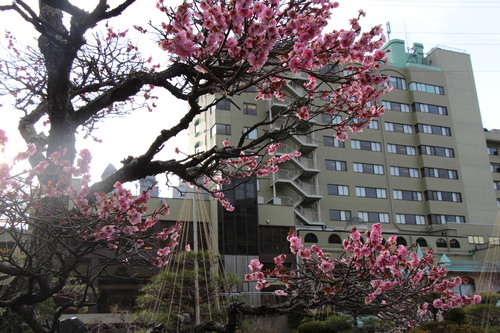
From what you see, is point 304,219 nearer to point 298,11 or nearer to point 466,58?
point 466,58

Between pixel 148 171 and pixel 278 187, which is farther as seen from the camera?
pixel 278 187

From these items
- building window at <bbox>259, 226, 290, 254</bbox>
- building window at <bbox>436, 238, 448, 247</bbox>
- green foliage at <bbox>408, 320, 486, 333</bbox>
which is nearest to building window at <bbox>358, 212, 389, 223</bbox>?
building window at <bbox>436, 238, 448, 247</bbox>

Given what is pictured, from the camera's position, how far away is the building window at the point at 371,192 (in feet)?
131

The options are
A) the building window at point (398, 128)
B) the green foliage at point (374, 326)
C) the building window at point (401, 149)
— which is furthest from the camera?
the building window at point (398, 128)

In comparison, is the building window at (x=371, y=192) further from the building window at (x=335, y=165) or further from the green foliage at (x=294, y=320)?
the green foliage at (x=294, y=320)

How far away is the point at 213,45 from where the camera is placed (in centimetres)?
484

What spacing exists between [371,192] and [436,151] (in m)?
8.92

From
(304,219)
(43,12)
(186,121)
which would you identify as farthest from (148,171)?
(304,219)

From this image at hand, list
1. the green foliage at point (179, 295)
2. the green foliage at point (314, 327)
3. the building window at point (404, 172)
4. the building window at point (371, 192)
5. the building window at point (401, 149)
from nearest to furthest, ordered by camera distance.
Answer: the green foliage at point (179, 295) → the green foliage at point (314, 327) → the building window at point (371, 192) → the building window at point (404, 172) → the building window at point (401, 149)

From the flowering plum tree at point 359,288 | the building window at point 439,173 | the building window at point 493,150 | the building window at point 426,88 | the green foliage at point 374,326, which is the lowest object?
the green foliage at point 374,326

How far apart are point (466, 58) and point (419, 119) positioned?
10.3 metres

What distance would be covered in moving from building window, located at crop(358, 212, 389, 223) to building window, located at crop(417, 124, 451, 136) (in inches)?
384

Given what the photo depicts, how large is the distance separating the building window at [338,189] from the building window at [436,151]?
30.9ft

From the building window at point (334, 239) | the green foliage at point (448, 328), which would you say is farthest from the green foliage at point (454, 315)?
the building window at point (334, 239)
